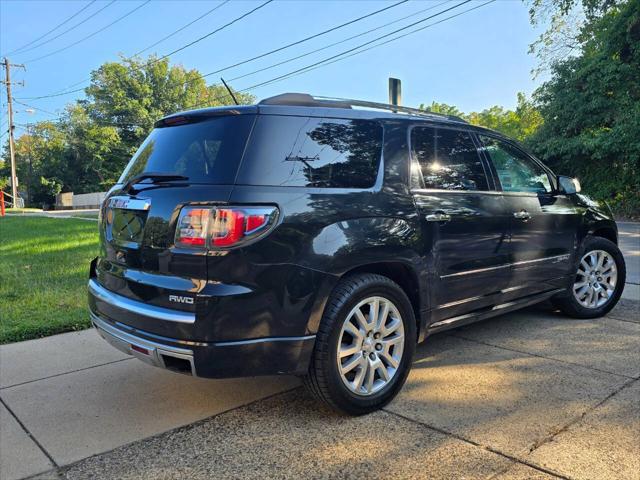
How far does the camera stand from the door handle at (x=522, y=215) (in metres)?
4.03

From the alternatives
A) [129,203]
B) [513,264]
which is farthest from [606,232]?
[129,203]

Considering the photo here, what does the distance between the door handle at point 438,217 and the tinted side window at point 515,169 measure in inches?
34.3

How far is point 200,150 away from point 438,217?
162 cm

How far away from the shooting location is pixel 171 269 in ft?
8.57

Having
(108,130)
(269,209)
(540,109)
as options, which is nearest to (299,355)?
(269,209)

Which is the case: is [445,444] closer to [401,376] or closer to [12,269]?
[401,376]

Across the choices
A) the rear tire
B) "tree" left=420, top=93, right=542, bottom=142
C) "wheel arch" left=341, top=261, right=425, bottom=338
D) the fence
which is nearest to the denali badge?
"wheel arch" left=341, top=261, right=425, bottom=338

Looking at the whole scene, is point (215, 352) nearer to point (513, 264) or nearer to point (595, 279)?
point (513, 264)

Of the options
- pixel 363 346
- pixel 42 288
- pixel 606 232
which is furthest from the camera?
pixel 42 288

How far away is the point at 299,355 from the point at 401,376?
33.0 inches

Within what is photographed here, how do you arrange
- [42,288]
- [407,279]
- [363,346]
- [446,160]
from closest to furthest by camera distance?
[363,346], [407,279], [446,160], [42,288]

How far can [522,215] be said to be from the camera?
408 centimetres

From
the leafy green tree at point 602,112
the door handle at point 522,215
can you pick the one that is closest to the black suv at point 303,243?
the door handle at point 522,215

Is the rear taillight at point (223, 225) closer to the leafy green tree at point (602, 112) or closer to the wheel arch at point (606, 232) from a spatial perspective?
the wheel arch at point (606, 232)
